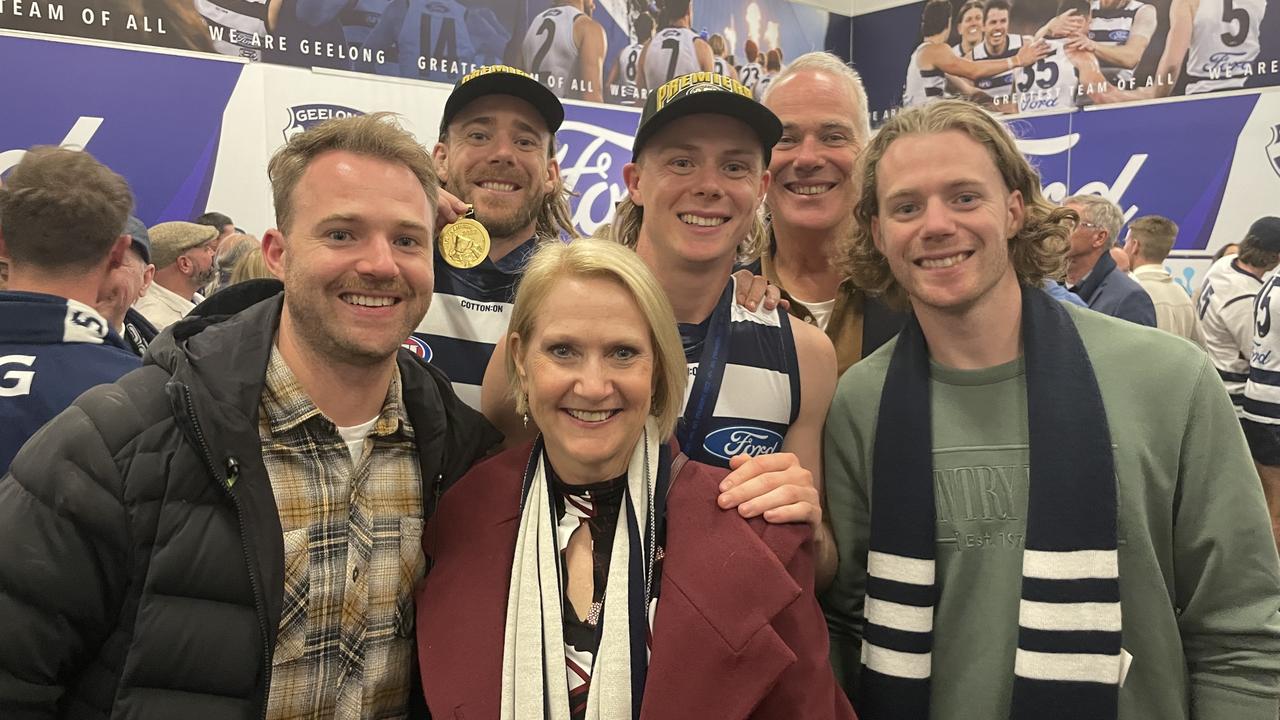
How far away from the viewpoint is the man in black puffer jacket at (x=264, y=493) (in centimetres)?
165

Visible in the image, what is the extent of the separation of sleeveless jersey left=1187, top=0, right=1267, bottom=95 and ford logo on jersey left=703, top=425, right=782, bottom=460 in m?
9.21

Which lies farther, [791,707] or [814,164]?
[814,164]

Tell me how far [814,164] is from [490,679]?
2042 mm

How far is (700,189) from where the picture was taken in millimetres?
2334

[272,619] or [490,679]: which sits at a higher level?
[272,619]

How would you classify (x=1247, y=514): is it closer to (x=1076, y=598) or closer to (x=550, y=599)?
(x=1076, y=598)

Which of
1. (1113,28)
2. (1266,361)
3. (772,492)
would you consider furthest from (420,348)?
(1113,28)

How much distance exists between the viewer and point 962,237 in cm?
211

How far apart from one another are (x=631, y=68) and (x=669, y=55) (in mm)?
582

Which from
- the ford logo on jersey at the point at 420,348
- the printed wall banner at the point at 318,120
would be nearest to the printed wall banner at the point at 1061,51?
the printed wall banner at the point at 318,120

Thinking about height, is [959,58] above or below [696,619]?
above

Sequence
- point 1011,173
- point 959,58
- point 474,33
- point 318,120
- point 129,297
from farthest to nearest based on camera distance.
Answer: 1. point 959,58
2. point 474,33
3. point 318,120
4. point 129,297
5. point 1011,173

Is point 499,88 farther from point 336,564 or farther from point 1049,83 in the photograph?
point 1049,83

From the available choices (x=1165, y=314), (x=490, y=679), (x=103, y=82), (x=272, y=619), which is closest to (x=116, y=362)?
(x=272, y=619)
